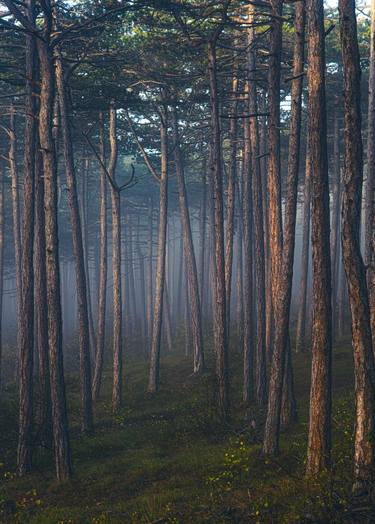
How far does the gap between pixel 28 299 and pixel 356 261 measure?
26.8 ft

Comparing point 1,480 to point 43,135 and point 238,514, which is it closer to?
point 238,514

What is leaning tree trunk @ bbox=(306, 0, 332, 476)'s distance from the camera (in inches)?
371

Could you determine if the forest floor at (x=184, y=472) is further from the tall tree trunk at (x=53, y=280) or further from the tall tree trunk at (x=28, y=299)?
the tall tree trunk at (x=53, y=280)

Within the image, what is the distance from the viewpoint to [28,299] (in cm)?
1327

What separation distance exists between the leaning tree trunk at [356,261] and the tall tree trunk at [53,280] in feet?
21.0

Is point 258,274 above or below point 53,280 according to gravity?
below

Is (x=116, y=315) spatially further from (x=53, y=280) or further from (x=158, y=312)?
(x=53, y=280)

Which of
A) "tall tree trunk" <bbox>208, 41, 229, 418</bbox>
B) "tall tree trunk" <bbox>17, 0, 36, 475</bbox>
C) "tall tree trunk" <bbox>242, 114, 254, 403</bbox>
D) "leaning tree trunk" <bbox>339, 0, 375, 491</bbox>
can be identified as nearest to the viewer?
"leaning tree trunk" <bbox>339, 0, 375, 491</bbox>

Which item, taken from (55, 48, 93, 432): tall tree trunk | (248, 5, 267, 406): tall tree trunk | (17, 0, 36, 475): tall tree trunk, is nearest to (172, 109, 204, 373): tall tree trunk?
(248, 5, 267, 406): tall tree trunk

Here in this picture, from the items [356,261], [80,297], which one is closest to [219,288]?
[80,297]

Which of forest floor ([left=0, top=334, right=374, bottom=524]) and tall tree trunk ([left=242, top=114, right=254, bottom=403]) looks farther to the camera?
tall tree trunk ([left=242, top=114, right=254, bottom=403])

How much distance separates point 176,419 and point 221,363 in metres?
2.42

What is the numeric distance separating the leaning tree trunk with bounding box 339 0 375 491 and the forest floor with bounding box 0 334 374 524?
89 cm

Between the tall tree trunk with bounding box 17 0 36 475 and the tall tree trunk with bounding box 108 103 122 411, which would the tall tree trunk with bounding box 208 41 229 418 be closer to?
the tall tree trunk with bounding box 108 103 122 411
